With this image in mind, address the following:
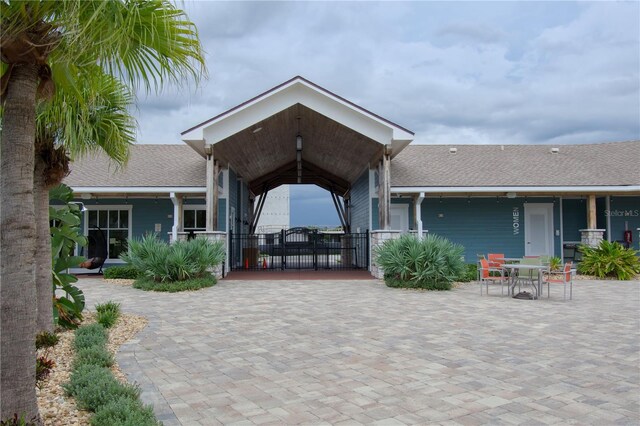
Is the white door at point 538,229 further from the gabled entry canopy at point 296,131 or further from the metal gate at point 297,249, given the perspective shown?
the gabled entry canopy at point 296,131

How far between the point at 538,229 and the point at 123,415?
54.8 feet

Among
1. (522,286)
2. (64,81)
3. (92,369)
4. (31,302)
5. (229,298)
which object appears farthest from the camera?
(522,286)

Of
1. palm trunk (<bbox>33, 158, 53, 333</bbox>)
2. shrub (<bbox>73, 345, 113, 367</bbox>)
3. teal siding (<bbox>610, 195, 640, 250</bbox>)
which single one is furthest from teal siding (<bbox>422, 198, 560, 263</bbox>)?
shrub (<bbox>73, 345, 113, 367</bbox>)

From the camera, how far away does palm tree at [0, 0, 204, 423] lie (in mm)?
3018

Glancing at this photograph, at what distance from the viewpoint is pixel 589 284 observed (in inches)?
523

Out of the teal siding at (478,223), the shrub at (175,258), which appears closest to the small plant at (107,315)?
the shrub at (175,258)

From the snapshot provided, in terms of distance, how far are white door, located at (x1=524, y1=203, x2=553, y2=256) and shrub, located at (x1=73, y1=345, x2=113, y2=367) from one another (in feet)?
50.4

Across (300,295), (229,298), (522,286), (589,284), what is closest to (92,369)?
(229,298)

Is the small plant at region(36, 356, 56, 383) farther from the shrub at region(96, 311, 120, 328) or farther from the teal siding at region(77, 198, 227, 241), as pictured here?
the teal siding at region(77, 198, 227, 241)

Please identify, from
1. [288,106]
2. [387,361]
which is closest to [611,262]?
[288,106]

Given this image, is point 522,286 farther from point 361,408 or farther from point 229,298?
point 361,408

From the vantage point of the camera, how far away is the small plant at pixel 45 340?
5.85 metres

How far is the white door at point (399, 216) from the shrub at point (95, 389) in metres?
13.4

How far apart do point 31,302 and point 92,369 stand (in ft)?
5.48
